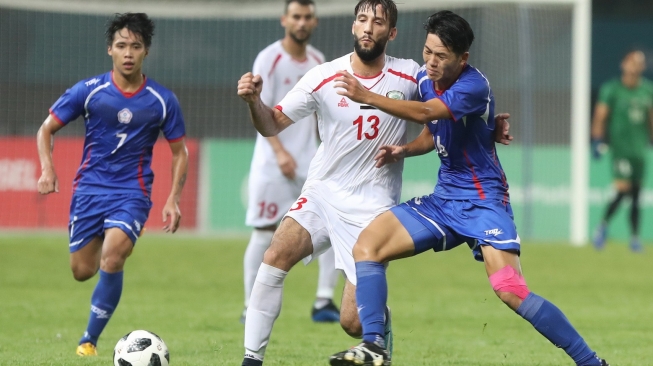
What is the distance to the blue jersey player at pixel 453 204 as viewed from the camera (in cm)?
604

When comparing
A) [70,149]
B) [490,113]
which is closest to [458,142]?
[490,113]

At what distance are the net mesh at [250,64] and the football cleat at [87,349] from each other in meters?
8.63

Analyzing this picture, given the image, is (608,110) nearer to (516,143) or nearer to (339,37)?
(516,143)

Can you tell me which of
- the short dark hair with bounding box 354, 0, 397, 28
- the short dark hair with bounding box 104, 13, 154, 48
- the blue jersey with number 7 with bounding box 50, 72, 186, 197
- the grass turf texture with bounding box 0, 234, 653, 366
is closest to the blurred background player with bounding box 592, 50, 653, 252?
the grass turf texture with bounding box 0, 234, 653, 366

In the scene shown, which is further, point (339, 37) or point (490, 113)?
point (339, 37)

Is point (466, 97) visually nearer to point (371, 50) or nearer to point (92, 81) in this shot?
point (371, 50)

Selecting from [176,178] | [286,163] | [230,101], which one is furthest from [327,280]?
[230,101]

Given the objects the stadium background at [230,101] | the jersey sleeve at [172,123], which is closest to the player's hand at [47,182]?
the jersey sleeve at [172,123]

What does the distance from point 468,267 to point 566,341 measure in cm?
898

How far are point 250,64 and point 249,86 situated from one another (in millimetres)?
14782

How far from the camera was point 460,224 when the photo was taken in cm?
628

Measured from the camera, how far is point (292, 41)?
958cm

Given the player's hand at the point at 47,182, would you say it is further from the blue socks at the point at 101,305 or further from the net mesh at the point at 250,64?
the net mesh at the point at 250,64

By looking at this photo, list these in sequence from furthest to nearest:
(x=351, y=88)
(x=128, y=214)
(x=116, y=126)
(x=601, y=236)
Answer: (x=601, y=236) < (x=116, y=126) < (x=128, y=214) < (x=351, y=88)
